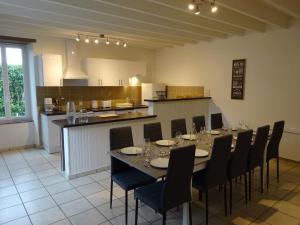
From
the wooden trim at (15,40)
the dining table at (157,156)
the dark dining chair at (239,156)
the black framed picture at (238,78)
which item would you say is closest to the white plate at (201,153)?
the dining table at (157,156)

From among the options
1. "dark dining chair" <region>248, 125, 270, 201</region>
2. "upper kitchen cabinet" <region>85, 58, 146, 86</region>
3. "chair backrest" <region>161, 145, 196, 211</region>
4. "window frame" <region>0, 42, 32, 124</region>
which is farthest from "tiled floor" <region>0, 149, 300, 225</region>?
"upper kitchen cabinet" <region>85, 58, 146, 86</region>

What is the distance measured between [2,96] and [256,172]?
5.39m

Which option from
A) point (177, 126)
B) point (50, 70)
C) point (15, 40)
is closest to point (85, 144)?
point (177, 126)

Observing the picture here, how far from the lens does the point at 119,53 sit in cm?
636

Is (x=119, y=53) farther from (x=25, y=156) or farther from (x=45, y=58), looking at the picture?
(x=25, y=156)

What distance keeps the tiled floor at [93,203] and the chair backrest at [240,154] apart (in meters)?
0.46

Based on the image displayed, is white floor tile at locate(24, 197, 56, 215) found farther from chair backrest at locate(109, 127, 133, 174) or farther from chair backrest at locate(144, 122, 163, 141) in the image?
chair backrest at locate(144, 122, 163, 141)

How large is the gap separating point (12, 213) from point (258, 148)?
3.10m

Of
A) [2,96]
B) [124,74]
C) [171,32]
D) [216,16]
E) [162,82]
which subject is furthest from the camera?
[162,82]

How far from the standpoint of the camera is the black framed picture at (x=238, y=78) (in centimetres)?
481

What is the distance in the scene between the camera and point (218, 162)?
2.40m

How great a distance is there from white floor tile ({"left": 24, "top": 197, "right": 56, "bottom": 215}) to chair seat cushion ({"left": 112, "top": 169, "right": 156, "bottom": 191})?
0.92 meters

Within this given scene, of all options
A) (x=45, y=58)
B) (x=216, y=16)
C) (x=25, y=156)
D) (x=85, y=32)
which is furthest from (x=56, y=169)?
(x=216, y=16)

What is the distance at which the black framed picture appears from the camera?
4.81 metres
